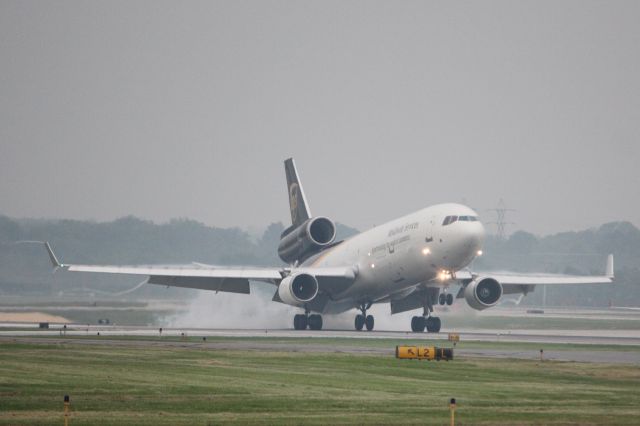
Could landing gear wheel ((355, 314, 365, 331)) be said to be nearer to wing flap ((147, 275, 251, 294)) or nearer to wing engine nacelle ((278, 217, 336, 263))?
wing engine nacelle ((278, 217, 336, 263))

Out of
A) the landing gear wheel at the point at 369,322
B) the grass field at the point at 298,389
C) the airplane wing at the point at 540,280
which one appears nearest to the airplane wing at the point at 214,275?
the landing gear wheel at the point at 369,322

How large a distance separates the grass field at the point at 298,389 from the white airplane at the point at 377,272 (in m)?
19.8

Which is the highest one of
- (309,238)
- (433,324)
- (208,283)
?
(309,238)

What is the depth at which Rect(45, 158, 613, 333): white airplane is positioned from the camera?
60844 millimetres

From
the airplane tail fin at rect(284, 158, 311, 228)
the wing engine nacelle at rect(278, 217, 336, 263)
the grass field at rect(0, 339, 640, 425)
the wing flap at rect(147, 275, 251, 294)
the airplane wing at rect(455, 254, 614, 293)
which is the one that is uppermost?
the airplane tail fin at rect(284, 158, 311, 228)

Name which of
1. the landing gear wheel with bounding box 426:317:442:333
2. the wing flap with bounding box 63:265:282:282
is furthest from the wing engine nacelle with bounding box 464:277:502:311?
the wing flap with bounding box 63:265:282:282

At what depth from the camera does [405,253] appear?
6281 cm

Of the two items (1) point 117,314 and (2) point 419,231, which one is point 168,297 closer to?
(1) point 117,314

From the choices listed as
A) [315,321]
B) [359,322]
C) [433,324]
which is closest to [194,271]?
[315,321]

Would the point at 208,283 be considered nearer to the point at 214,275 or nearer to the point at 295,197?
the point at 214,275

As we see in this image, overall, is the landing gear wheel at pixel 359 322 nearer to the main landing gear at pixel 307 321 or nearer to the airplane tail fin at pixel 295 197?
the main landing gear at pixel 307 321

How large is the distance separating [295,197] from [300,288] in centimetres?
1213

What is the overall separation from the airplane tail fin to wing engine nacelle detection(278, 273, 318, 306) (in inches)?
377

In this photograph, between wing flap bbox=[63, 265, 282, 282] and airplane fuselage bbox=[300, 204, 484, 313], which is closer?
airplane fuselage bbox=[300, 204, 484, 313]
